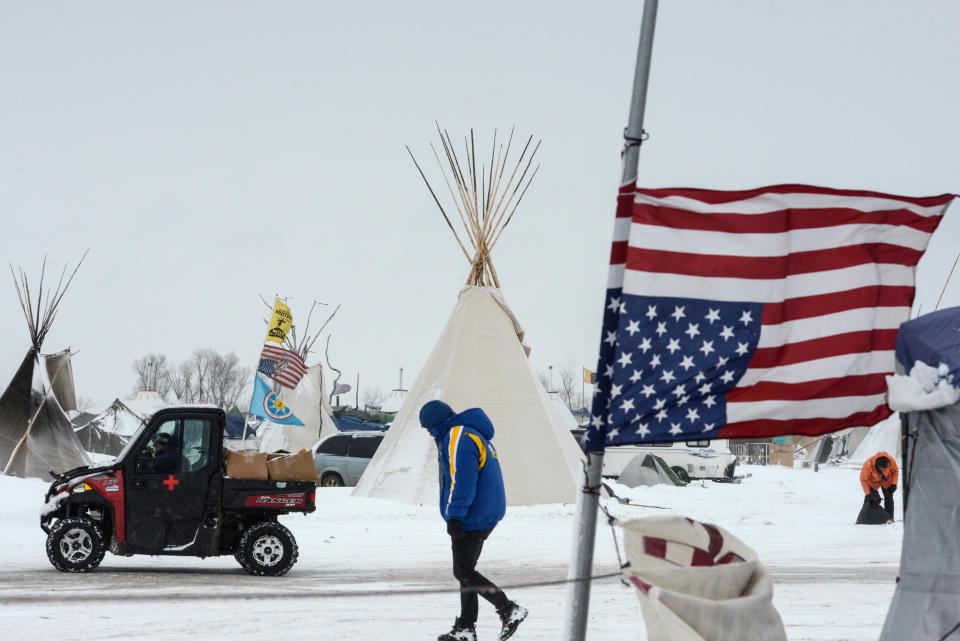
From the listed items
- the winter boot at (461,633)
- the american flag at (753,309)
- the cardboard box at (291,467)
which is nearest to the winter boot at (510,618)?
the winter boot at (461,633)

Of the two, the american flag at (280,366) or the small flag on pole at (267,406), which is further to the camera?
the small flag on pole at (267,406)

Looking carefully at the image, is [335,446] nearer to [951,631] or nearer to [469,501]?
[469,501]

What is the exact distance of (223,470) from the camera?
1166 centimetres

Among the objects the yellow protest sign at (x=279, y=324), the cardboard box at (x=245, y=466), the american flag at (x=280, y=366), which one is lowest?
the cardboard box at (x=245, y=466)

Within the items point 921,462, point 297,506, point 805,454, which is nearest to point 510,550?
point 297,506

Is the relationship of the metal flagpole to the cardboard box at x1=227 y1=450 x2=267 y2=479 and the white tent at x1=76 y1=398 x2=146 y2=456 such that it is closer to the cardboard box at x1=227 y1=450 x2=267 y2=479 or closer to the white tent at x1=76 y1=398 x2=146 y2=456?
the cardboard box at x1=227 y1=450 x2=267 y2=479

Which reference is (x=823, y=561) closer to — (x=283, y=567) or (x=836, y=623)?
(x=836, y=623)

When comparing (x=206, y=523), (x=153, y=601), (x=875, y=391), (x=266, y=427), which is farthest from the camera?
(x=266, y=427)

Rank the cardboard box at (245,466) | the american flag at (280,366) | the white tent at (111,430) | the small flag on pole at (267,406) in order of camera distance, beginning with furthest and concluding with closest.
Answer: the white tent at (111,430), the small flag on pole at (267,406), the american flag at (280,366), the cardboard box at (245,466)

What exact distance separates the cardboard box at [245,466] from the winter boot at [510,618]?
16.2 ft

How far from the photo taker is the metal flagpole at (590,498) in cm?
472

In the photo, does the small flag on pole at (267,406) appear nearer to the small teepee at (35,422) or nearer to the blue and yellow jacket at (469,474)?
the small teepee at (35,422)

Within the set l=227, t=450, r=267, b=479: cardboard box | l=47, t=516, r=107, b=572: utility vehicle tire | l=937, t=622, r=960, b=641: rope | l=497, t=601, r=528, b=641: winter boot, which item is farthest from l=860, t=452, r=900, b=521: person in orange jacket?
l=937, t=622, r=960, b=641: rope

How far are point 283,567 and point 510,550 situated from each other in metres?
3.68
